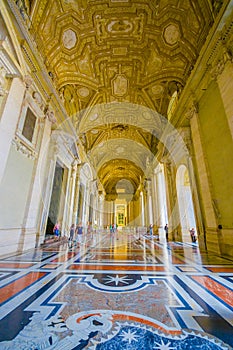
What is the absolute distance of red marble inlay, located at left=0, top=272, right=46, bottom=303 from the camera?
5.89 ft

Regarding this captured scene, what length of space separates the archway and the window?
691cm

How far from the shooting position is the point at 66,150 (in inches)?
344

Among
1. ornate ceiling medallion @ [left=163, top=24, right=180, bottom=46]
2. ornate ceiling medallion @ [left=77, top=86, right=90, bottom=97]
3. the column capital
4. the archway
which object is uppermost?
ornate ceiling medallion @ [left=77, top=86, right=90, bottom=97]

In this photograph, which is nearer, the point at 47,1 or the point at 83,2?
the point at 47,1

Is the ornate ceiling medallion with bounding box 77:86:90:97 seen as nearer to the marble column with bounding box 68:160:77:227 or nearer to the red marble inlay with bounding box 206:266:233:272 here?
the marble column with bounding box 68:160:77:227

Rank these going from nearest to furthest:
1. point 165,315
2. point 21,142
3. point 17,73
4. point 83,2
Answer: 1. point 165,315
2. point 17,73
3. point 21,142
4. point 83,2

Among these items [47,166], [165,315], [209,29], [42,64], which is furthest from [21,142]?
[209,29]


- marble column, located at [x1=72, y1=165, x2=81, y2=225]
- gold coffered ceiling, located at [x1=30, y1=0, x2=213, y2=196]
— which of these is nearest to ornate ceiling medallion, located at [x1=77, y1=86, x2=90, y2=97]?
gold coffered ceiling, located at [x1=30, y1=0, x2=213, y2=196]

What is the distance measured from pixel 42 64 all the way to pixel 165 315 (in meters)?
7.46

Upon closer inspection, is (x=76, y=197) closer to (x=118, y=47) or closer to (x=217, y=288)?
(x=118, y=47)

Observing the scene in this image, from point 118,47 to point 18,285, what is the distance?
9.07 meters

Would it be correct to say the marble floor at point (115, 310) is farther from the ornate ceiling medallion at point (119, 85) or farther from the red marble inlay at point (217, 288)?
the ornate ceiling medallion at point (119, 85)

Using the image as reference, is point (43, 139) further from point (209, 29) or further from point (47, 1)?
point (209, 29)

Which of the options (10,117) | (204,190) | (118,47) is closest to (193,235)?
(204,190)
